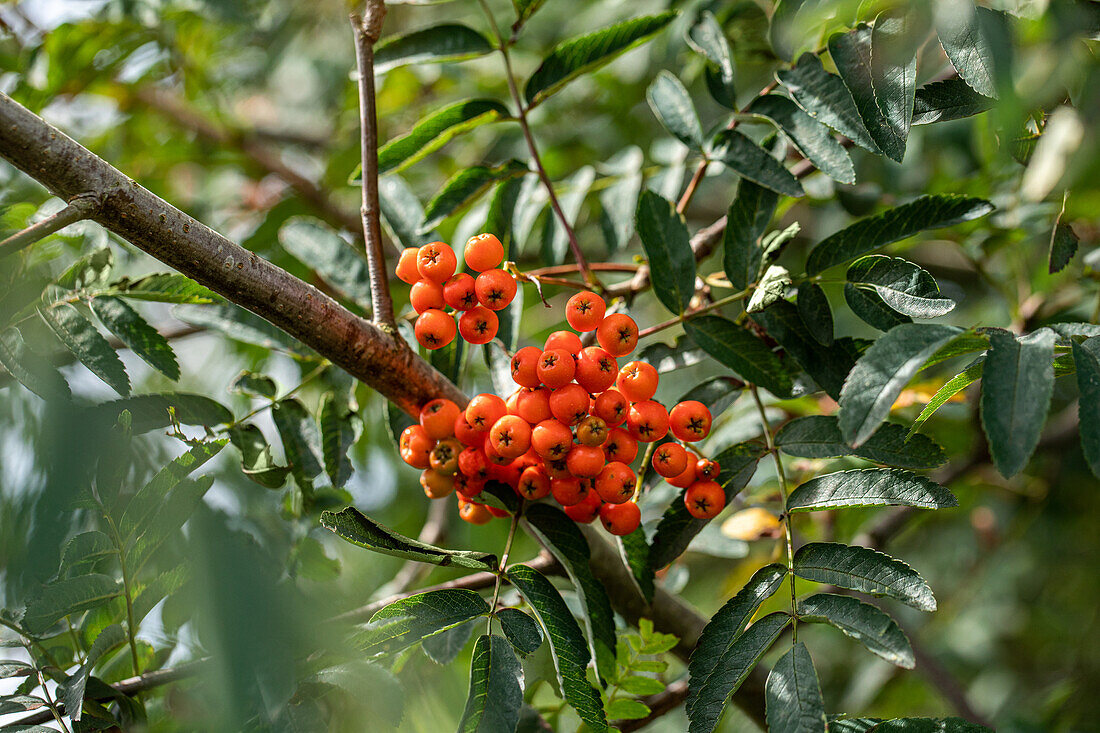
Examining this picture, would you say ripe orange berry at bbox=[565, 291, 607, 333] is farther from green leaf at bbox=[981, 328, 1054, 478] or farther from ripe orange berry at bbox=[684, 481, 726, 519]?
green leaf at bbox=[981, 328, 1054, 478]

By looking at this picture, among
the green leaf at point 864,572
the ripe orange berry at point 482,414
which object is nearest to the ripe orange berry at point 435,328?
the ripe orange berry at point 482,414

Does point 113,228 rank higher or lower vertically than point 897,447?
higher

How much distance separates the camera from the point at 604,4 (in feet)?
7.71

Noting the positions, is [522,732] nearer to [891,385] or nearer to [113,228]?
[891,385]

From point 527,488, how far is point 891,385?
535 millimetres

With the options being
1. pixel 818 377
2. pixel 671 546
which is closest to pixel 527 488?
pixel 671 546

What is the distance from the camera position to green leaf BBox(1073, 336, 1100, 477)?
0.82 m

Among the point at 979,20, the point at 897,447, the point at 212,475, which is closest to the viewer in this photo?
the point at 212,475

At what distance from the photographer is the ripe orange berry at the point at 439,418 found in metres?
1.12

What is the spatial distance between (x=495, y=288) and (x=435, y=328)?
0.36 ft

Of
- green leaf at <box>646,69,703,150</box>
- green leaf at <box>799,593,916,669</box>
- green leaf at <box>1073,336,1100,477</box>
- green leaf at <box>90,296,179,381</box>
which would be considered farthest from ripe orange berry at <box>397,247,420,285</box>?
green leaf at <box>1073,336,1100,477</box>

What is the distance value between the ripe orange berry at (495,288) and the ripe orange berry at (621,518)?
36 cm

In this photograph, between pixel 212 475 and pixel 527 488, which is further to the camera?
pixel 527 488

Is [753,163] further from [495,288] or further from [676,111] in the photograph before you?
[495,288]
